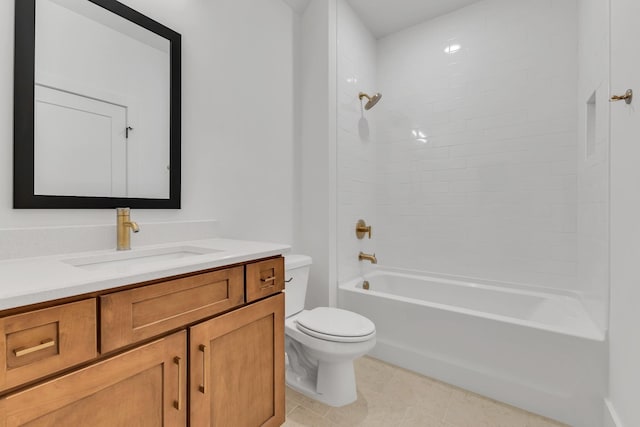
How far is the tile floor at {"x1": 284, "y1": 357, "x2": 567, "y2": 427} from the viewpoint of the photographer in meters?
1.48

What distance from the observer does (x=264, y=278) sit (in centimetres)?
124

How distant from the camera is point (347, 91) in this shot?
7.81 ft

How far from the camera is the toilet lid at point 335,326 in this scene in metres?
1.50

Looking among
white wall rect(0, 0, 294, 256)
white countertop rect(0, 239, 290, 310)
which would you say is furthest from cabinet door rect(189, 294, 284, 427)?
white wall rect(0, 0, 294, 256)

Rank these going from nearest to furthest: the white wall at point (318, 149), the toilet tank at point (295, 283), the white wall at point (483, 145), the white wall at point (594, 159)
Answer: the white wall at point (594, 159)
the toilet tank at point (295, 283)
the white wall at point (483, 145)
the white wall at point (318, 149)

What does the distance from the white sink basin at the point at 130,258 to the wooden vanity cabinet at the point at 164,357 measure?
10.6 inches

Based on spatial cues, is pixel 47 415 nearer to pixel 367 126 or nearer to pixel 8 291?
pixel 8 291

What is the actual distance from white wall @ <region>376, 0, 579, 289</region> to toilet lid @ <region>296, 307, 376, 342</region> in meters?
1.18

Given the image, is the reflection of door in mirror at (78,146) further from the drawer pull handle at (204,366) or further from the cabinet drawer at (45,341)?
the drawer pull handle at (204,366)

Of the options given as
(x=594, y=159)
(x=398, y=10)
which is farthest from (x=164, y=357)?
(x=398, y=10)

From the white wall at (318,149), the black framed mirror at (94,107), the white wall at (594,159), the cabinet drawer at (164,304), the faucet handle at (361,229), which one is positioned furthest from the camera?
the faucet handle at (361,229)

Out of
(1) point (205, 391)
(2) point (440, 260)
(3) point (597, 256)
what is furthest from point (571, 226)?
(1) point (205, 391)

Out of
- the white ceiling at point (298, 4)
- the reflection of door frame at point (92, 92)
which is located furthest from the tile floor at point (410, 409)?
the white ceiling at point (298, 4)

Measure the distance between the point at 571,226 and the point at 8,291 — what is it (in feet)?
8.96
